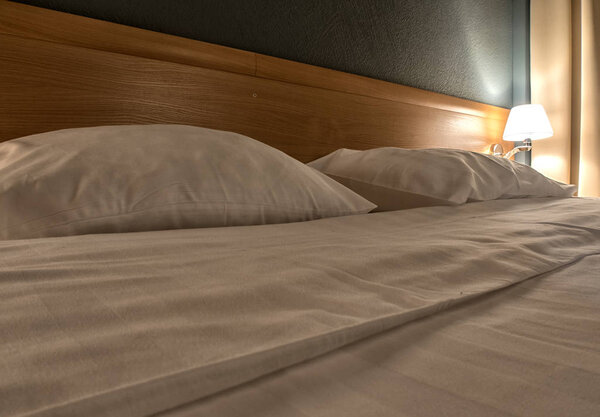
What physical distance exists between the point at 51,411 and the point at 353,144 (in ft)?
4.94

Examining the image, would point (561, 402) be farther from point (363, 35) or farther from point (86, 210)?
point (363, 35)

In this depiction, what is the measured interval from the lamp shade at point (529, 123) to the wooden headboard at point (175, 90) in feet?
2.12

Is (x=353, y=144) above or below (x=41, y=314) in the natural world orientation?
above

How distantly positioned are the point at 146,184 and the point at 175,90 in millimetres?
586

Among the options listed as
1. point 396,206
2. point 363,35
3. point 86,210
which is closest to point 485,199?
point 396,206

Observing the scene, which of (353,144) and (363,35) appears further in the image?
(363,35)

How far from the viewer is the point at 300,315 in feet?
1.01

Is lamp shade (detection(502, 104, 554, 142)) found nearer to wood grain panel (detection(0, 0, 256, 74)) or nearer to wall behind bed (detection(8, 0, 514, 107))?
wall behind bed (detection(8, 0, 514, 107))

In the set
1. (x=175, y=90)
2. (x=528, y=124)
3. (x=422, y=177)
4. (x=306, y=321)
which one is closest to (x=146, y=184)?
(x=306, y=321)

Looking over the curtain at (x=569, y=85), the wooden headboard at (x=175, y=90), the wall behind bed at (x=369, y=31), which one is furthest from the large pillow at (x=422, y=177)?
the curtain at (x=569, y=85)

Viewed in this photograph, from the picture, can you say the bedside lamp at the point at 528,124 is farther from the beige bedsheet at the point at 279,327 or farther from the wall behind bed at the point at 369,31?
the beige bedsheet at the point at 279,327

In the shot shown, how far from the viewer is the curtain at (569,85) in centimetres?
228

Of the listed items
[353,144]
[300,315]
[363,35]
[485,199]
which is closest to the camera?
[300,315]

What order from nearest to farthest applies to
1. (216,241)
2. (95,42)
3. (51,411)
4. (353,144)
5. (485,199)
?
(51,411) → (216,241) → (95,42) → (485,199) → (353,144)
